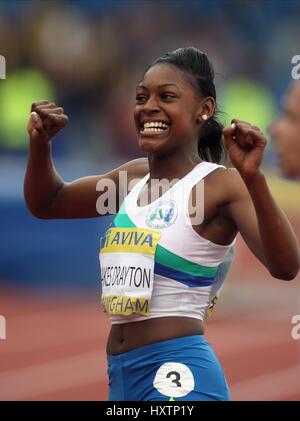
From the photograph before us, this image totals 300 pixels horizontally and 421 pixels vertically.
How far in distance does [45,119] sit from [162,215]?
54cm

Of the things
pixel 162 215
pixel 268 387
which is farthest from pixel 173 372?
pixel 268 387

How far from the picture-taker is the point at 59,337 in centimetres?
827

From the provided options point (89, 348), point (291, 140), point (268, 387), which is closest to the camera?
point (291, 140)

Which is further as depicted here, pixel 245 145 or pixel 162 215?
pixel 162 215

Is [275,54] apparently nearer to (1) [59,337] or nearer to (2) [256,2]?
(2) [256,2]

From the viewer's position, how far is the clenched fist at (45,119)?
3143 mm

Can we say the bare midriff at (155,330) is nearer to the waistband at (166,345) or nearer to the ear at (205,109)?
the waistband at (166,345)

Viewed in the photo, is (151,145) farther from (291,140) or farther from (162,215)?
(291,140)

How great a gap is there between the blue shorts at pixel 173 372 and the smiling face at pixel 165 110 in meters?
0.67

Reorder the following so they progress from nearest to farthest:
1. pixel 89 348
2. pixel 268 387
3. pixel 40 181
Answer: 1. pixel 40 181
2. pixel 268 387
3. pixel 89 348

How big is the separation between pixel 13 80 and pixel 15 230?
6.86 feet

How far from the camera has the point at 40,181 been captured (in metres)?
3.38

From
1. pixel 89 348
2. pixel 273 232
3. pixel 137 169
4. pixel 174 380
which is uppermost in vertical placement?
pixel 89 348

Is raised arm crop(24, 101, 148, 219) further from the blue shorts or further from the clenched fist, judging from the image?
the blue shorts
